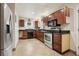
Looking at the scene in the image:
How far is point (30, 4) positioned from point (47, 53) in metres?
0.74

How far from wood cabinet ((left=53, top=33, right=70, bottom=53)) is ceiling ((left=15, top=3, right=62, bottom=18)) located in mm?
449

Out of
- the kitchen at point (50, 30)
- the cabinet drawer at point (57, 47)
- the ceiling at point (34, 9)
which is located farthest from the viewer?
the cabinet drawer at point (57, 47)

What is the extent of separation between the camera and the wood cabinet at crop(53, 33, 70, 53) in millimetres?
1599

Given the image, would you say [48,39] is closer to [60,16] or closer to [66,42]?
[66,42]

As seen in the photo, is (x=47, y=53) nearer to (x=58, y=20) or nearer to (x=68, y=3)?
(x=58, y=20)

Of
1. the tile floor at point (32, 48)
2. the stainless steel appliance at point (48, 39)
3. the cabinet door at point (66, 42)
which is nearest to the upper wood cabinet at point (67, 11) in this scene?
the cabinet door at point (66, 42)

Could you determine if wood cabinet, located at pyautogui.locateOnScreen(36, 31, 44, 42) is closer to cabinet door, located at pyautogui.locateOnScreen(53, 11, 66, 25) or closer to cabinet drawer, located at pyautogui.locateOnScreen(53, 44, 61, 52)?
cabinet drawer, located at pyautogui.locateOnScreen(53, 44, 61, 52)

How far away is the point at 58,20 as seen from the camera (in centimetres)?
169

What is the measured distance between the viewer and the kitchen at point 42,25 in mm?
1476

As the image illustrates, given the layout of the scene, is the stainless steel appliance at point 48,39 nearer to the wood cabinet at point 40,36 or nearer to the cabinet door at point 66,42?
the wood cabinet at point 40,36

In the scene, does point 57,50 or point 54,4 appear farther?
point 57,50

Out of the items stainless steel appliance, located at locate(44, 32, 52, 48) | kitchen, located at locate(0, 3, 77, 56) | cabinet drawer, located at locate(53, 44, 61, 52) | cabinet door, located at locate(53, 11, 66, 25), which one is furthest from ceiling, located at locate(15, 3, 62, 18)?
cabinet drawer, located at locate(53, 44, 61, 52)

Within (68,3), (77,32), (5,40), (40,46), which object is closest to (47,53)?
(40,46)

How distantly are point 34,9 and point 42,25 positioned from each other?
0.27m
